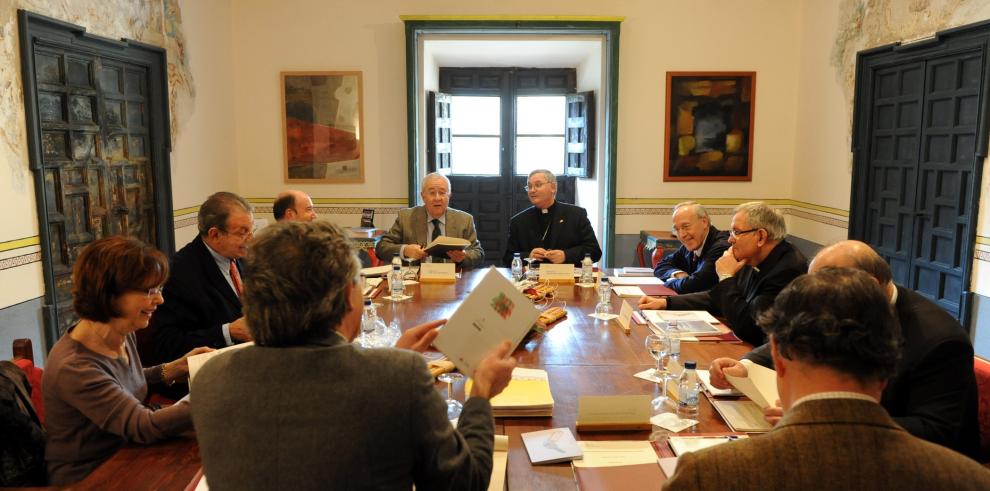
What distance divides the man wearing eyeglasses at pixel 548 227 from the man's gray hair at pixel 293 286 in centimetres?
413

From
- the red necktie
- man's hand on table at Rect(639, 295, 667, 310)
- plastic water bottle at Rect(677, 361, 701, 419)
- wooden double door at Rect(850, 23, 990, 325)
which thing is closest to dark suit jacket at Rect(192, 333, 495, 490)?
plastic water bottle at Rect(677, 361, 701, 419)

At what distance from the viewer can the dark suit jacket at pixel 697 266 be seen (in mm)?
4332

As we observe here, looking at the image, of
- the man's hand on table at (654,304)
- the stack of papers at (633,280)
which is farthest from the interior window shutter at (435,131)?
the man's hand on table at (654,304)

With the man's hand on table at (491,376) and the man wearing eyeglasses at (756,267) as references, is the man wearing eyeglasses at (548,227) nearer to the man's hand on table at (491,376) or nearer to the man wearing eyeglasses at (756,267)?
the man wearing eyeglasses at (756,267)

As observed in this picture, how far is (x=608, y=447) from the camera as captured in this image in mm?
2041

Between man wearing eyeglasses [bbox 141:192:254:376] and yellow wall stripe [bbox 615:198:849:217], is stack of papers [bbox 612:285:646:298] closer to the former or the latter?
man wearing eyeglasses [bbox 141:192:254:376]

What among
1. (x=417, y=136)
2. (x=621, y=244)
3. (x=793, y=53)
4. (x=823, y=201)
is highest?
(x=793, y=53)

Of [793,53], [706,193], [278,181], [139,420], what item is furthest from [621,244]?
[139,420]

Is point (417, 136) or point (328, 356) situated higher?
point (417, 136)

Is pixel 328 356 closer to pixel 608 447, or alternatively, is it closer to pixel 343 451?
pixel 343 451

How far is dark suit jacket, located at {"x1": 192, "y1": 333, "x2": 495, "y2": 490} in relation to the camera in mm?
1340

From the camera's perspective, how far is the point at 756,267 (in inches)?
137

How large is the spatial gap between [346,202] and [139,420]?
5738mm

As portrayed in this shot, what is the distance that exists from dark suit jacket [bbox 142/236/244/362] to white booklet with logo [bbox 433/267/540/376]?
1508 mm
